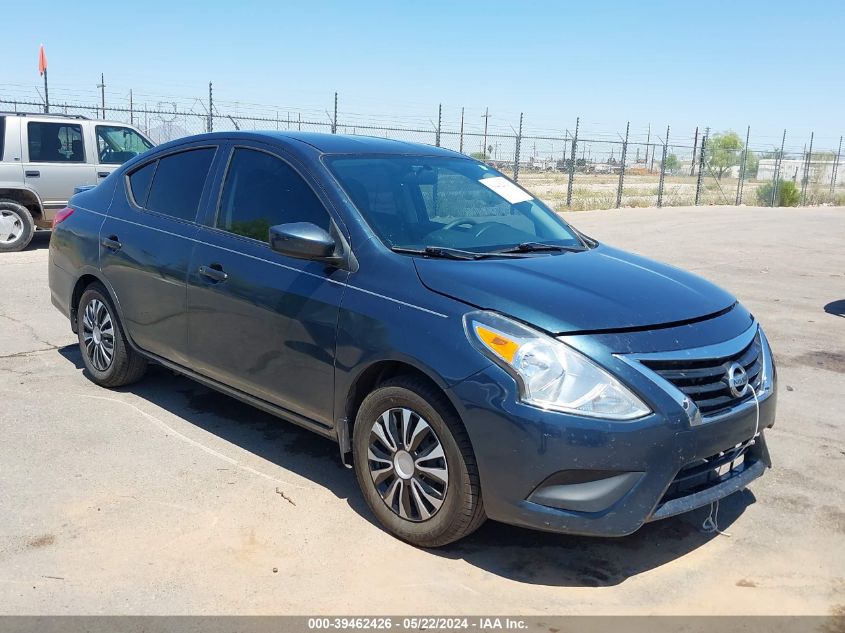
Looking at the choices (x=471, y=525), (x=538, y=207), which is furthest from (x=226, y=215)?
(x=471, y=525)

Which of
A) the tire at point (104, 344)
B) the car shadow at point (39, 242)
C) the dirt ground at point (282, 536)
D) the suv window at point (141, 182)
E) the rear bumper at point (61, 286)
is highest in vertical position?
the suv window at point (141, 182)

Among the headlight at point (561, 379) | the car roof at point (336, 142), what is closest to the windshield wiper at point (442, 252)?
the headlight at point (561, 379)

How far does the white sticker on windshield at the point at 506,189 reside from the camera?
15.9 ft

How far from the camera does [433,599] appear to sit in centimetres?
328

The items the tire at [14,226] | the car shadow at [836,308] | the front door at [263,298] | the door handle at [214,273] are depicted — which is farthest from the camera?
the tire at [14,226]

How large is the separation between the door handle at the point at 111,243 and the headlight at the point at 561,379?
306cm

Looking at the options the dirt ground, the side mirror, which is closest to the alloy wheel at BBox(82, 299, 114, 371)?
the dirt ground

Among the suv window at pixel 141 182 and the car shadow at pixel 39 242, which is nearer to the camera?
the suv window at pixel 141 182

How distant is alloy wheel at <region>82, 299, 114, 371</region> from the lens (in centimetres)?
560

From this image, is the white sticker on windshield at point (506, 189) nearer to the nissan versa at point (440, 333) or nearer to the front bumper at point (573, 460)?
the nissan versa at point (440, 333)

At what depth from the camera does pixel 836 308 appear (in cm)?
931

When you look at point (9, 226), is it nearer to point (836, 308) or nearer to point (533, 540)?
point (533, 540)

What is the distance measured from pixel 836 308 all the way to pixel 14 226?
10.9 m

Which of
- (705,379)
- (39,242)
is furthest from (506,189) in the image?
(39,242)
